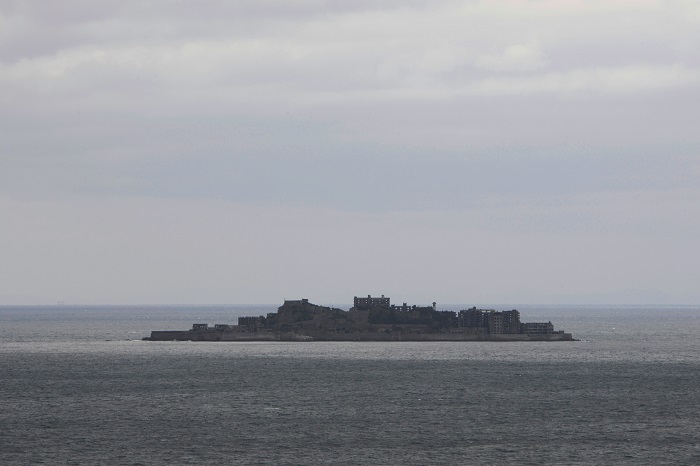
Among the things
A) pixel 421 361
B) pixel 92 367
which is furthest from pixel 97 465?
pixel 421 361

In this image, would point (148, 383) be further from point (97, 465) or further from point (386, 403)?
point (97, 465)

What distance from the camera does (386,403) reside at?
122m

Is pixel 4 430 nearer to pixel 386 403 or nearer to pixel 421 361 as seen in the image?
pixel 386 403

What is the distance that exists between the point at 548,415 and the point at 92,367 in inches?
3625

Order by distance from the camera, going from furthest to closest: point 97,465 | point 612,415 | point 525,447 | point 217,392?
point 217,392
point 612,415
point 525,447
point 97,465

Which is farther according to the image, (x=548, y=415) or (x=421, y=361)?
(x=421, y=361)

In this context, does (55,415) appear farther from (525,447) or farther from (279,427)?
(525,447)

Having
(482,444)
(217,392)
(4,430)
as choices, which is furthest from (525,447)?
(217,392)

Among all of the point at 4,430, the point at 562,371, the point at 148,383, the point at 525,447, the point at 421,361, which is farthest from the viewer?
the point at 421,361

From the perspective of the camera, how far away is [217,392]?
135875 mm

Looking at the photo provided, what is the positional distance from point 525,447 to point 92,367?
107 metres

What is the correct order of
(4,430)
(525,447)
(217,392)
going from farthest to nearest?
(217,392) → (4,430) → (525,447)

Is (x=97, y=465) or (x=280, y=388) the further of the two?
(x=280, y=388)

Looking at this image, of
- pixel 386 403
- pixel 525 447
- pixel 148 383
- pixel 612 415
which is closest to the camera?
pixel 525 447
